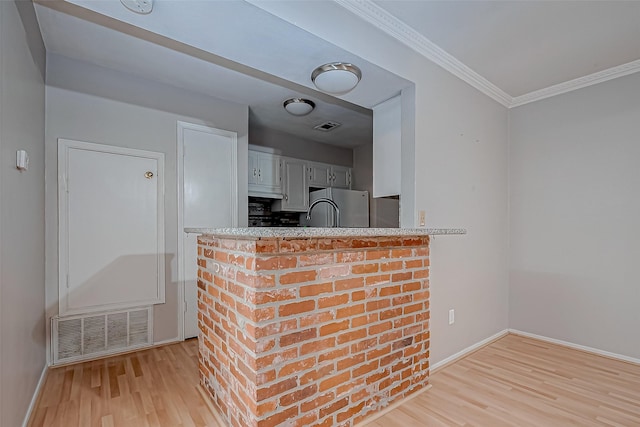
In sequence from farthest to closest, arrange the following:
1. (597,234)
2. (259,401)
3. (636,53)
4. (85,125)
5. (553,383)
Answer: (597,234) < (85,125) < (636,53) < (553,383) < (259,401)

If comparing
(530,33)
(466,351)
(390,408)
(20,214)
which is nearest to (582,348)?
(466,351)

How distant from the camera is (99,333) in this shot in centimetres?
260

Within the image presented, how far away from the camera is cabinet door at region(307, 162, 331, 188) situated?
4641 millimetres

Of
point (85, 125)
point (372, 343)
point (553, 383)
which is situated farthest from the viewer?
point (85, 125)

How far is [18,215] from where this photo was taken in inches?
62.8

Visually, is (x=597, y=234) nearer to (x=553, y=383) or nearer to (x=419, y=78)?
(x=553, y=383)

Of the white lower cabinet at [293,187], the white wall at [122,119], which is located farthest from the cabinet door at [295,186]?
the white wall at [122,119]

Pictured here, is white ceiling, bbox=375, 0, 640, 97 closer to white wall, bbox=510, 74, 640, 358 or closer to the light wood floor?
white wall, bbox=510, 74, 640, 358

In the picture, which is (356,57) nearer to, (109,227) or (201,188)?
(201,188)

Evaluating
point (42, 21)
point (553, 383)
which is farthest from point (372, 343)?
point (42, 21)

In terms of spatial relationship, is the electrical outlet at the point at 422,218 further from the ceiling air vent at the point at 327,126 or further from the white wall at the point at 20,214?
the white wall at the point at 20,214

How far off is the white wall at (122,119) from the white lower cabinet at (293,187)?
1.23 meters

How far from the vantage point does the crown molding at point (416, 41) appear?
189 cm

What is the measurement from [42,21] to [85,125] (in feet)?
2.45
